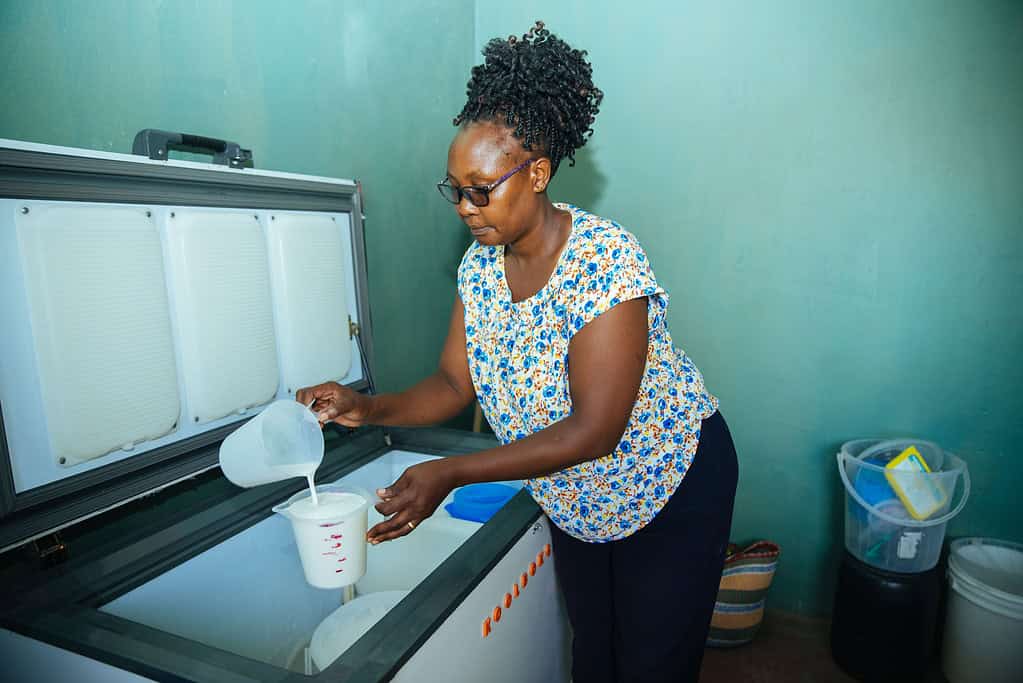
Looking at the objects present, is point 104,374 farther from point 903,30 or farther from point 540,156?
point 903,30

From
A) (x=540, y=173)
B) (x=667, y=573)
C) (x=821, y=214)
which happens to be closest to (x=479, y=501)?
(x=667, y=573)

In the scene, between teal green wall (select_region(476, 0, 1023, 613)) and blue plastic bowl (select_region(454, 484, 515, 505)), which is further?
teal green wall (select_region(476, 0, 1023, 613))

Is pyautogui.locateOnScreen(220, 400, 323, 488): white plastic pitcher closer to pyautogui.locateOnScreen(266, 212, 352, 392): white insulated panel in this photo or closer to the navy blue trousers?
pyautogui.locateOnScreen(266, 212, 352, 392): white insulated panel

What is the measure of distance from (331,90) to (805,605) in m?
2.40

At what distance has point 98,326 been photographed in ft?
3.11

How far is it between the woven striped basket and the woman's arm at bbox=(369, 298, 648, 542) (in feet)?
4.91

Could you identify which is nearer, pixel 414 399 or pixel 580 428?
pixel 580 428

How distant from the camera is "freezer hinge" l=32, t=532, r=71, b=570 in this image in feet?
3.07

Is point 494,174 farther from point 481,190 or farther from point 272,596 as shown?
point 272,596

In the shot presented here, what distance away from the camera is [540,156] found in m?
1.08

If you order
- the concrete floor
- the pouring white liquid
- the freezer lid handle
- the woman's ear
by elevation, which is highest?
the freezer lid handle

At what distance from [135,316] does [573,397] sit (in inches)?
28.3

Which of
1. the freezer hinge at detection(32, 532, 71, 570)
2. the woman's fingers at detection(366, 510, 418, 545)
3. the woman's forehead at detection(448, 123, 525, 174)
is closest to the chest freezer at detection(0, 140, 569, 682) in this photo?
the freezer hinge at detection(32, 532, 71, 570)

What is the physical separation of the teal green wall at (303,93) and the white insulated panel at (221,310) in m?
0.21
